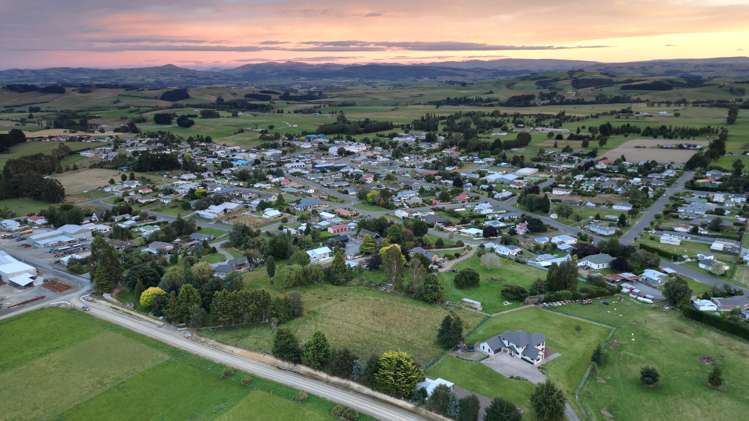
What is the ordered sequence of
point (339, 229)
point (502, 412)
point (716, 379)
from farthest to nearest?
point (339, 229) < point (716, 379) < point (502, 412)

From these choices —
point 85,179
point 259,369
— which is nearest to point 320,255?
point 259,369

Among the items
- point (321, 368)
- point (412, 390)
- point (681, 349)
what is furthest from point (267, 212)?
point (681, 349)

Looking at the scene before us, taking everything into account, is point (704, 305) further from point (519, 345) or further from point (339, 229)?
point (339, 229)

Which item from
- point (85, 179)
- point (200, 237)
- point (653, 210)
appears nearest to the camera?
point (200, 237)

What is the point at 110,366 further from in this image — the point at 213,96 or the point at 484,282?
the point at 213,96

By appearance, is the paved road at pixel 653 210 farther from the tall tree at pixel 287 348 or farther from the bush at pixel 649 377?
the tall tree at pixel 287 348
